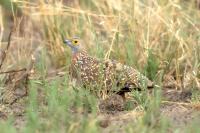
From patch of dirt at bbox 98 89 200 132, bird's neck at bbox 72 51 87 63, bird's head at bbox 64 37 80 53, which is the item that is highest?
bird's head at bbox 64 37 80 53

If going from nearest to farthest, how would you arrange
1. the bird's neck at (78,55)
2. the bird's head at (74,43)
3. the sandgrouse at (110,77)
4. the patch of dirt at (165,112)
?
the patch of dirt at (165,112) < the sandgrouse at (110,77) < the bird's neck at (78,55) < the bird's head at (74,43)

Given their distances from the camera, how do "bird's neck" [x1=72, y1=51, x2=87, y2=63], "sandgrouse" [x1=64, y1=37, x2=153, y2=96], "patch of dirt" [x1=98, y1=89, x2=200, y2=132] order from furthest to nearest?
"bird's neck" [x1=72, y1=51, x2=87, y2=63], "sandgrouse" [x1=64, y1=37, x2=153, y2=96], "patch of dirt" [x1=98, y1=89, x2=200, y2=132]

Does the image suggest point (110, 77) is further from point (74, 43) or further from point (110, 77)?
point (74, 43)

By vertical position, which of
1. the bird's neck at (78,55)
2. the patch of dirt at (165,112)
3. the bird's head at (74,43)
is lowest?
the patch of dirt at (165,112)

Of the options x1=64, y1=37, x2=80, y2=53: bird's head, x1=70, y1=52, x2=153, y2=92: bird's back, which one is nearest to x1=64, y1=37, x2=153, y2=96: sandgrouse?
x1=70, y1=52, x2=153, y2=92: bird's back

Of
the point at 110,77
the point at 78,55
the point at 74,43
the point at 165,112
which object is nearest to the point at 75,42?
the point at 74,43

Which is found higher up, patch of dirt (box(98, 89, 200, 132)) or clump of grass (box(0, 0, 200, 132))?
clump of grass (box(0, 0, 200, 132))

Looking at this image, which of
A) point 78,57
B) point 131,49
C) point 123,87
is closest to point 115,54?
point 131,49

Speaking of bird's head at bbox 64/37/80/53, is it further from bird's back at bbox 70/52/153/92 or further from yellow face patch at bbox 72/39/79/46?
bird's back at bbox 70/52/153/92

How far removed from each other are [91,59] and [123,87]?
0.51 m

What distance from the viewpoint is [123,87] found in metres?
6.02

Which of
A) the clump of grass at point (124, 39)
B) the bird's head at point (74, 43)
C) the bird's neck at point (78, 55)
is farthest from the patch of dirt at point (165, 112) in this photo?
the bird's head at point (74, 43)

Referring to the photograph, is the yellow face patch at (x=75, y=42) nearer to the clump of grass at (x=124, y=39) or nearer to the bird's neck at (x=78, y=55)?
the bird's neck at (x=78, y=55)

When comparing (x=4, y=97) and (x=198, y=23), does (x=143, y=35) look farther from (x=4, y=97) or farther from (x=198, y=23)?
(x=4, y=97)
